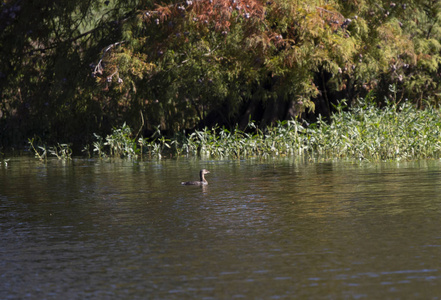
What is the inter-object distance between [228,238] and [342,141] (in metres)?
12.5

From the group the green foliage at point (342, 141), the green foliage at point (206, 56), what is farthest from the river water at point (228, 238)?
the green foliage at point (206, 56)

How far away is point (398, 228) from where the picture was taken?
9.85m

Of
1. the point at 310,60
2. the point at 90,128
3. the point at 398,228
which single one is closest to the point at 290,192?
the point at 398,228

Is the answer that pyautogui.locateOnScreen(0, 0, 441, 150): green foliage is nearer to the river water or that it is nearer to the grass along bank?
the grass along bank

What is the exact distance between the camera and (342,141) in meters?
21.6

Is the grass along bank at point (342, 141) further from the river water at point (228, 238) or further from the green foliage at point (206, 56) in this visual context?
the river water at point (228, 238)

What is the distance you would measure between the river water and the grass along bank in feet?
12.4

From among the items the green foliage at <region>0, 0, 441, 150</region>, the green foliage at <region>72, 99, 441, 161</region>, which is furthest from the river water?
the green foliage at <region>0, 0, 441, 150</region>

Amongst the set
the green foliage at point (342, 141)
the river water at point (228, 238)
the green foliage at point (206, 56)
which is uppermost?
the green foliage at point (206, 56)

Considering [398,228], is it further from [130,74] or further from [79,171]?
[130,74]

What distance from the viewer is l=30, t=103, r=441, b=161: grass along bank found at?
20.8 m

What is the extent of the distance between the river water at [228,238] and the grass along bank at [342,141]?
12.4 feet

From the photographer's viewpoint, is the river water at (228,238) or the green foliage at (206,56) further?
the green foliage at (206,56)

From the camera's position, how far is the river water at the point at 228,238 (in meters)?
7.23
